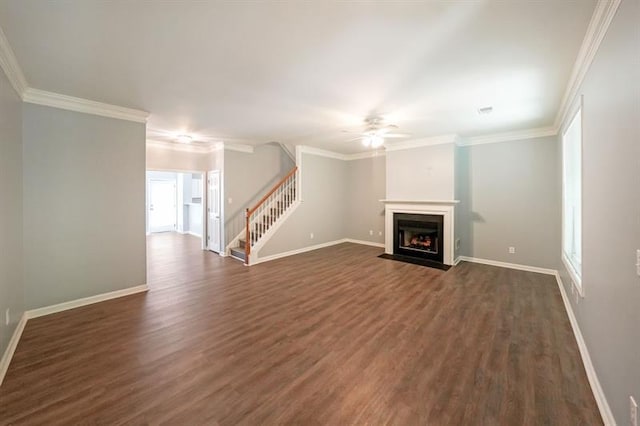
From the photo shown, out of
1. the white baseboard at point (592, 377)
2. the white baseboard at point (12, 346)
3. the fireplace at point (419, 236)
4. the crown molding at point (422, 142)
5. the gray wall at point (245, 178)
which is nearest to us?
the white baseboard at point (592, 377)

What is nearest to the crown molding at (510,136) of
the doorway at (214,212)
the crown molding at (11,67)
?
the doorway at (214,212)

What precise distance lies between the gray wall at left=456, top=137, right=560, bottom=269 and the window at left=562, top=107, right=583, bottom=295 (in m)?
0.82

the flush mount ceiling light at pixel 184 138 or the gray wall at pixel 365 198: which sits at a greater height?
the flush mount ceiling light at pixel 184 138

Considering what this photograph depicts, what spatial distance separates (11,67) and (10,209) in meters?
1.35

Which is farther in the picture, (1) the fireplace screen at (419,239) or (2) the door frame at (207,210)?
(2) the door frame at (207,210)

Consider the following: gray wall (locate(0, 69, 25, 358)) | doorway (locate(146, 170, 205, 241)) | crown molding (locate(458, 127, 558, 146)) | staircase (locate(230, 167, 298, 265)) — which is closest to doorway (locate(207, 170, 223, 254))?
staircase (locate(230, 167, 298, 265))

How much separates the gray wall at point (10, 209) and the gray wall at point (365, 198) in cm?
654

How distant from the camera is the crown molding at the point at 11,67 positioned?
2.05m

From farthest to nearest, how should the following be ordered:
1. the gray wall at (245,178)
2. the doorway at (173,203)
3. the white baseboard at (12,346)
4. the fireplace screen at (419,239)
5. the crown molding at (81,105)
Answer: the doorway at (173,203)
the gray wall at (245,178)
the fireplace screen at (419,239)
the crown molding at (81,105)
the white baseboard at (12,346)

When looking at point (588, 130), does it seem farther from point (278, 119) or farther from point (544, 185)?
point (278, 119)

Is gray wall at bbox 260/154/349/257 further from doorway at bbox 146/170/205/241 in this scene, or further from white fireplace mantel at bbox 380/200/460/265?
doorway at bbox 146/170/205/241

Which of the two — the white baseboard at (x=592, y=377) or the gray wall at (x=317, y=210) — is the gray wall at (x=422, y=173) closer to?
the gray wall at (x=317, y=210)

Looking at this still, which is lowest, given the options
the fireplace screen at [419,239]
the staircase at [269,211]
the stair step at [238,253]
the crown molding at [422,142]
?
the stair step at [238,253]

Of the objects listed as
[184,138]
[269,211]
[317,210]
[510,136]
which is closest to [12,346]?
[184,138]
